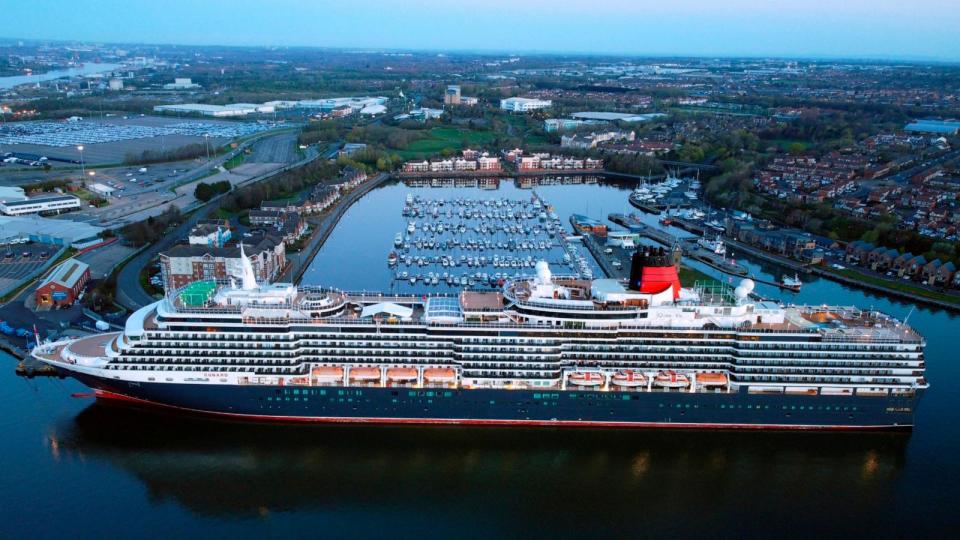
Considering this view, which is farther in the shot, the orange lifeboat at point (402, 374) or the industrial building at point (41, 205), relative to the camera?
the industrial building at point (41, 205)

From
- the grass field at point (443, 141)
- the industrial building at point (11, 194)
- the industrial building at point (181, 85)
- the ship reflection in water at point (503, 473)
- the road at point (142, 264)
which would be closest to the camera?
the ship reflection in water at point (503, 473)

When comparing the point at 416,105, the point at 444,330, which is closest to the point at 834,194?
the point at 444,330

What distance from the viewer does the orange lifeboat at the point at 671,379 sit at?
1745 centimetres

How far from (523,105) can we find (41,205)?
70.1 m

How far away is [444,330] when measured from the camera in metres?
17.4

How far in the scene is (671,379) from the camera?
1750 cm


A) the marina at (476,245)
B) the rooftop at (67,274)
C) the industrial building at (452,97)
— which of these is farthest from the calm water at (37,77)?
the rooftop at (67,274)

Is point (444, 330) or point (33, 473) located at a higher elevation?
point (444, 330)

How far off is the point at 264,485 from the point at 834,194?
45.3 meters

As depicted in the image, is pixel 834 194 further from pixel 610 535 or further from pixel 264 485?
pixel 264 485

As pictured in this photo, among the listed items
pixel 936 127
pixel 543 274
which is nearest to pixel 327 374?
pixel 543 274

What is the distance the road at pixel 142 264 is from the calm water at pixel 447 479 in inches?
267

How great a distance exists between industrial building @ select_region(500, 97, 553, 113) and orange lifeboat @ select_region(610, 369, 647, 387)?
274ft

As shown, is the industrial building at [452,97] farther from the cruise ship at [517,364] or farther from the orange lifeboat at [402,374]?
the orange lifeboat at [402,374]
